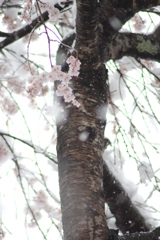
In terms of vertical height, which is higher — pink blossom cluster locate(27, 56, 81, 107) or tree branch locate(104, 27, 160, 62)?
tree branch locate(104, 27, 160, 62)

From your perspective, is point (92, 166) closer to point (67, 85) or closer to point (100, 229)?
point (100, 229)

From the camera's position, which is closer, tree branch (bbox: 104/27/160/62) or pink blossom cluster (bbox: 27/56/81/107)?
pink blossom cluster (bbox: 27/56/81/107)

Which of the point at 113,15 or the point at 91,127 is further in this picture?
the point at 113,15

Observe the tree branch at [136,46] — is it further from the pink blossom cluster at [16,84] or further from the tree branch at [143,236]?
the pink blossom cluster at [16,84]

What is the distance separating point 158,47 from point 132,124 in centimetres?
79

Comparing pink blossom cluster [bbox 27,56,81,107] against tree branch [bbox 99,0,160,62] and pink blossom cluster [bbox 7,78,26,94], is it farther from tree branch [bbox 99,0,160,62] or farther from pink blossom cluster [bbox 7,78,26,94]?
pink blossom cluster [bbox 7,78,26,94]

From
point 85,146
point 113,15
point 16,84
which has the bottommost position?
point 85,146

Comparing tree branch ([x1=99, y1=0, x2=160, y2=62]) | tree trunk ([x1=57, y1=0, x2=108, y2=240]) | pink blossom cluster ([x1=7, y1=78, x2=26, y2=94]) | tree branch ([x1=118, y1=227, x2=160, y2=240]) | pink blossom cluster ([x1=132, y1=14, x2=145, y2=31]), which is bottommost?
tree branch ([x1=118, y1=227, x2=160, y2=240])

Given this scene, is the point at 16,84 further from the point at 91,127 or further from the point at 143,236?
the point at 143,236

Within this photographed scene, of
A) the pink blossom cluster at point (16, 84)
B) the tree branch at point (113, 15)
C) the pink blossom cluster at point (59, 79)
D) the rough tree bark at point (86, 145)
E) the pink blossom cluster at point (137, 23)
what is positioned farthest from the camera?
the pink blossom cluster at point (137, 23)

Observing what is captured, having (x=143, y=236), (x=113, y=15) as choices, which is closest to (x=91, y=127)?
(x=143, y=236)

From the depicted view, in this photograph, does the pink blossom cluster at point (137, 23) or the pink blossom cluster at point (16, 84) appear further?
the pink blossom cluster at point (137, 23)

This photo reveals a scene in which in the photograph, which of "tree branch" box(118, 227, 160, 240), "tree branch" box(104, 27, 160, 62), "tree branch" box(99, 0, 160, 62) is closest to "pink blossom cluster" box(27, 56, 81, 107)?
"tree branch" box(99, 0, 160, 62)

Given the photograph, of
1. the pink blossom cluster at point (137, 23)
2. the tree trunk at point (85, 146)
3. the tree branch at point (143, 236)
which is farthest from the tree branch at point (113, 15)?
the pink blossom cluster at point (137, 23)
